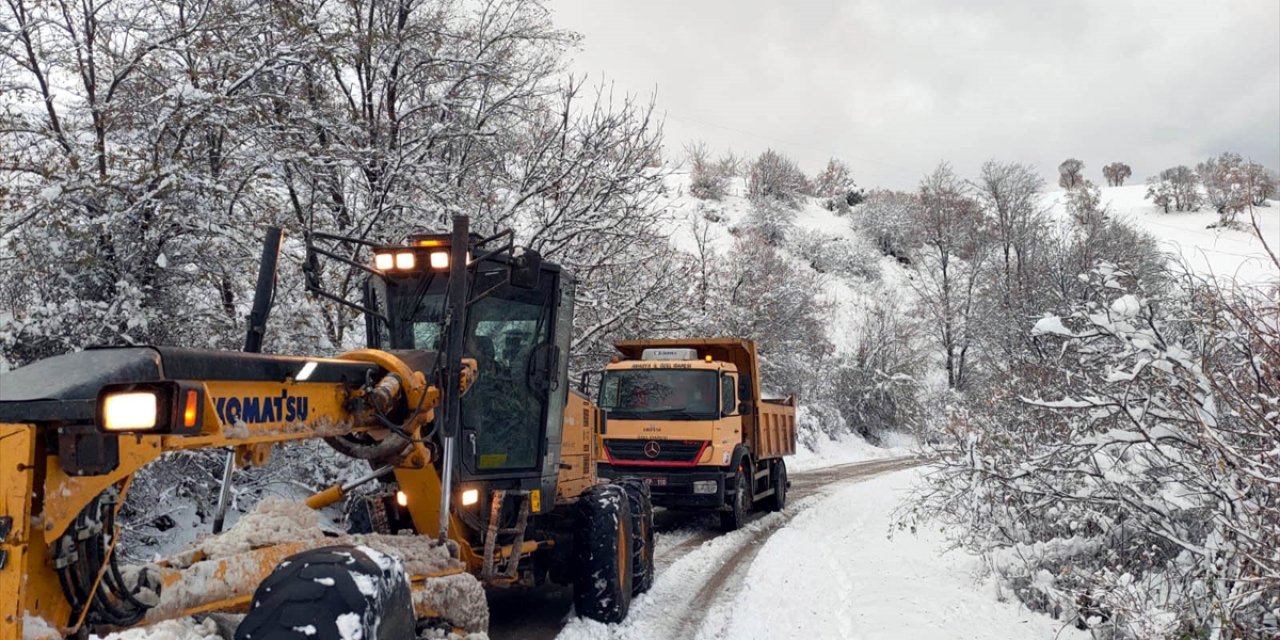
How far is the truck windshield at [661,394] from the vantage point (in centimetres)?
1146

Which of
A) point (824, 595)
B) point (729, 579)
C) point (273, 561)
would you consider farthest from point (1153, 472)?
point (273, 561)

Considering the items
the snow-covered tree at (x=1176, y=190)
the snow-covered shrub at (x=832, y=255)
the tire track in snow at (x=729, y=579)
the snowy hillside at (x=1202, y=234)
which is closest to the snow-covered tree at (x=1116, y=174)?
the snowy hillside at (x=1202, y=234)

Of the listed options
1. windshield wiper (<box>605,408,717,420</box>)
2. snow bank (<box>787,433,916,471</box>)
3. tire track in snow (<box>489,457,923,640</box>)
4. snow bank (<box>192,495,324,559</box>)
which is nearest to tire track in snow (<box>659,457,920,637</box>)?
tire track in snow (<box>489,457,923,640</box>)

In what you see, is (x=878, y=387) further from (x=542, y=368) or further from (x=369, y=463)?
(x=369, y=463)

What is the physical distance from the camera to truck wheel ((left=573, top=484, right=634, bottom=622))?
19.6ft

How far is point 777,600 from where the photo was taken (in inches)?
279

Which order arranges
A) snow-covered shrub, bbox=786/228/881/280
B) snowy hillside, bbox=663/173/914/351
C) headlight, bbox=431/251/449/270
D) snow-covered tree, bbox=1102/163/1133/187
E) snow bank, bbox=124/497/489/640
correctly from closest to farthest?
snow bank, bbox=124/497/489/640
headlight, bbox=431/251/449/270
snowy hillside, bbox=663/173/914/351
snow-covered shrub, bbox=786/228/881/280
snow-covered tree, bbox=1102/163/1133/187

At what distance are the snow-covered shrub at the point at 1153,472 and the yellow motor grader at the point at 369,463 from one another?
3.24m

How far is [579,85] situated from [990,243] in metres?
30.2

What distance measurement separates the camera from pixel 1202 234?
7.74 meters

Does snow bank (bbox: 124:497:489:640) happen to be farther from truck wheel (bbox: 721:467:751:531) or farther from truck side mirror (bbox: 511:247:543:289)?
truck wheel (bbox: 721:467:751:531)

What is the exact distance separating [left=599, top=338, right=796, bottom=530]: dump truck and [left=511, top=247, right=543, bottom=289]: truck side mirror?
6571 mm

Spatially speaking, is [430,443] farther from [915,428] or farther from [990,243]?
[990,243]

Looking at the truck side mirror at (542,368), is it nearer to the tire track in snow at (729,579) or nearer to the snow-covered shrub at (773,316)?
the tire track in snow at (729,579)
